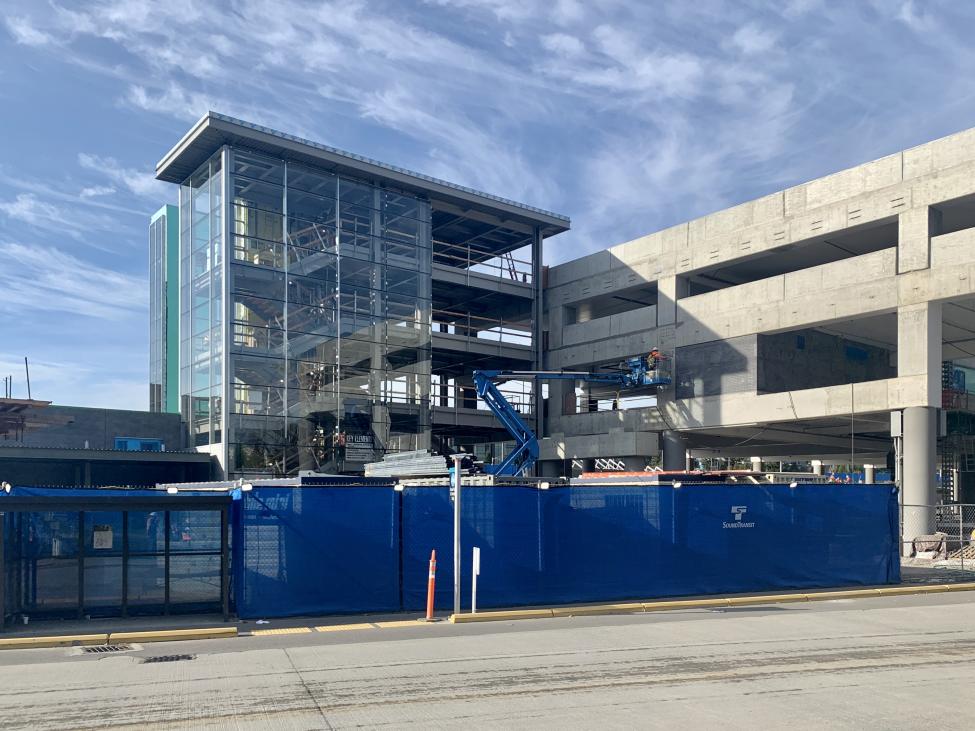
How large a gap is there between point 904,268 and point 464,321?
28409mm

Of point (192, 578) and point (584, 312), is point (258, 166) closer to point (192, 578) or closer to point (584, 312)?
point (584, 312)

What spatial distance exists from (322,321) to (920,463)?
78.1 ft

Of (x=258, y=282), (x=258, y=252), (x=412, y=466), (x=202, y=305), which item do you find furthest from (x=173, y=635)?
(x=202, y=305)

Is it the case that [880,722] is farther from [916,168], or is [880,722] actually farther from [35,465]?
[35,465]

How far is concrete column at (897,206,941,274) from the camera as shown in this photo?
3172 centimetres

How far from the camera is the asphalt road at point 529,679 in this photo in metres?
8.57

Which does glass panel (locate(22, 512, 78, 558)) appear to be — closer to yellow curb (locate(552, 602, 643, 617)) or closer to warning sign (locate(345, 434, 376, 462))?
yellow curb (locate(552, 602, 643, 617))

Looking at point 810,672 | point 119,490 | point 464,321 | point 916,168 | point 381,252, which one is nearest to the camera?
point 810,672

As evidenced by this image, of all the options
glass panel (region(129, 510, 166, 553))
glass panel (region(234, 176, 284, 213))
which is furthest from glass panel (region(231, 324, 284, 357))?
glass panel (region(129, 510, 166, 553))

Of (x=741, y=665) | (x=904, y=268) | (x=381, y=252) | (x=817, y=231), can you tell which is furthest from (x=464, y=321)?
(x=741, y=665)

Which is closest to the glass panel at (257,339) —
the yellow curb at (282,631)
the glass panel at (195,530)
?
the glass panel at (195,530)

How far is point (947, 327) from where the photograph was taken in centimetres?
3828

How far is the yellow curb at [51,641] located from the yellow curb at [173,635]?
21 cm

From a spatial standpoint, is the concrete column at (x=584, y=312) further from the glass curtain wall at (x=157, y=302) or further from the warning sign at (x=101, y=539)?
the warning sign at (x=101, y=539)
